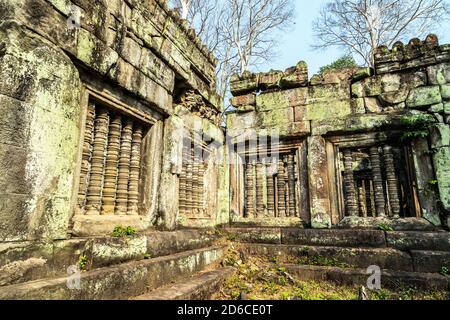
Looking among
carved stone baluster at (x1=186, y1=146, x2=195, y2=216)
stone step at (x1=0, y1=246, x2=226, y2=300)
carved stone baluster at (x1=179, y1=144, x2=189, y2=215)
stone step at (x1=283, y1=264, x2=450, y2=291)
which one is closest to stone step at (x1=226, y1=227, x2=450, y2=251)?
stone step at (x1=283, y1=264, x2=450, y2=291)

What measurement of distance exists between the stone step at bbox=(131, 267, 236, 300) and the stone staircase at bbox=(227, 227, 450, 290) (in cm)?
103

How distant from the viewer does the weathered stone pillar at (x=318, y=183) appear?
4.57m

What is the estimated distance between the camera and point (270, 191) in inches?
205

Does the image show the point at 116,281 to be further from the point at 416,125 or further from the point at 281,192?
the point at 416,125

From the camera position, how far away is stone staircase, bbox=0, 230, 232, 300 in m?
1.96

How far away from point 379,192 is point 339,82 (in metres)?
1.95

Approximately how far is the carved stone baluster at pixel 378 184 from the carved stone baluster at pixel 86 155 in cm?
408

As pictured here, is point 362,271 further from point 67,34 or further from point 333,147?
point 67,34

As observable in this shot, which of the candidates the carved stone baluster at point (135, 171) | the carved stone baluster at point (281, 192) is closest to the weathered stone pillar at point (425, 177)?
the carved stone baluster at point (281, 192)

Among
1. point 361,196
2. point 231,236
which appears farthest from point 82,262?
point 361,196

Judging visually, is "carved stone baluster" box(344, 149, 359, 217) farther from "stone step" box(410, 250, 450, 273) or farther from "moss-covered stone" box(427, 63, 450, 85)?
"moss-covered stone" box(427, 63, 450, 85)

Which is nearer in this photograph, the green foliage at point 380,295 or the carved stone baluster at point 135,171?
the green foliage at point 380,295

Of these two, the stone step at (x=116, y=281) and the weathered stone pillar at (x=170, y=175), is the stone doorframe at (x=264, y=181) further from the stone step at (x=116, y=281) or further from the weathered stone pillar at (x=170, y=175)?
the stone step at (x=116, y=281)

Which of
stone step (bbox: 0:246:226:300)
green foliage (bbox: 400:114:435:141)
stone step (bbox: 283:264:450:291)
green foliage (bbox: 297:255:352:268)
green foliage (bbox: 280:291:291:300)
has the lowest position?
green foliage (bbox: 280:291:291:300)
